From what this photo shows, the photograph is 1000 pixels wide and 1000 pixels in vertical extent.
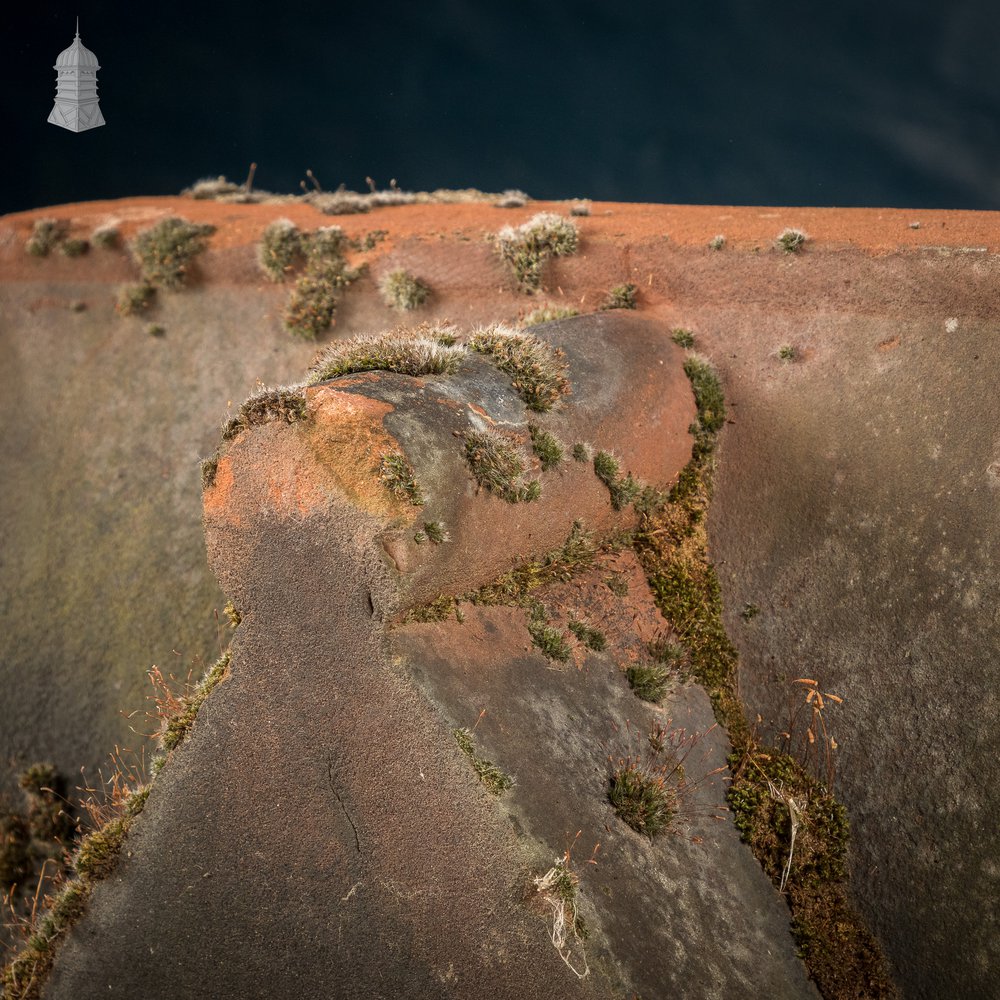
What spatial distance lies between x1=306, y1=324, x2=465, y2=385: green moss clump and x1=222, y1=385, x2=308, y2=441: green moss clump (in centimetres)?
114

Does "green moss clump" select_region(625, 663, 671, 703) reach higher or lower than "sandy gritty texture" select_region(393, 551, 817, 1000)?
higher

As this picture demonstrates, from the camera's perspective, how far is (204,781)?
28.0 feet

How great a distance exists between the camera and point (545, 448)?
11.0m

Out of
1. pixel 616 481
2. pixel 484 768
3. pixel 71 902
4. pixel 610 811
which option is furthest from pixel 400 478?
pixel 71 902

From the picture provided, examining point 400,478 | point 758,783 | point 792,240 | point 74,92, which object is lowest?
point 758,783

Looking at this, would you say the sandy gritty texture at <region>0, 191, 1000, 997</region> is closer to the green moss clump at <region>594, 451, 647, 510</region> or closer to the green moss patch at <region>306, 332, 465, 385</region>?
the green moss clump at <region>594, 451, 647, 510</region>

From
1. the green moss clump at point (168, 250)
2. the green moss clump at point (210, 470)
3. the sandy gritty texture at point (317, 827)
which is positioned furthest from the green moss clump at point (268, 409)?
the green moss clump at point (168, 250)

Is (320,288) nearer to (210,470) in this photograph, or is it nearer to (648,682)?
(210,470)

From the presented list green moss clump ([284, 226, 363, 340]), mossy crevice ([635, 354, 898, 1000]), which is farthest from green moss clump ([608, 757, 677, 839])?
green moss clump ([284, 226, 363, 340])

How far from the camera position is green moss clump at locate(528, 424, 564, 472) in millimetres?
10945

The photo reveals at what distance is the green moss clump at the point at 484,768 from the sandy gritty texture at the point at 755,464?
2.16m

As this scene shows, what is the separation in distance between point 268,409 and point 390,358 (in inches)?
84.2

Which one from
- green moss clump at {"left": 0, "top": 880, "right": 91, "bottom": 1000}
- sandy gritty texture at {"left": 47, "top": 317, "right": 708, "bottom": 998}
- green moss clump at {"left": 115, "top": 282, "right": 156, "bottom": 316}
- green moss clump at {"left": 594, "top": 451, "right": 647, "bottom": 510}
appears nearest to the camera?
sandy gritty texture at {"left": 47, "top": 317, "right": 708, "bottom": 998}

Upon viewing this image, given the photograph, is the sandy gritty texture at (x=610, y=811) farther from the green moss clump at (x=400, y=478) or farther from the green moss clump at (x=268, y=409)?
the green moss clump at (x=268, y=409)
